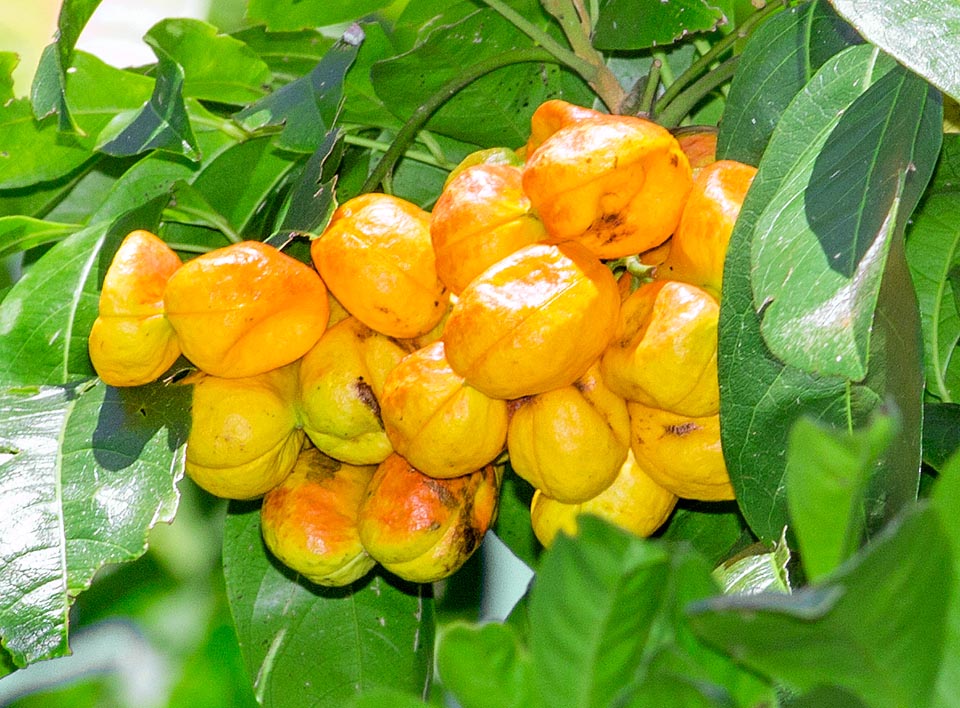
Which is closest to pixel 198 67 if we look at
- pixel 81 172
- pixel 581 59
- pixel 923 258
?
pixel 81 172

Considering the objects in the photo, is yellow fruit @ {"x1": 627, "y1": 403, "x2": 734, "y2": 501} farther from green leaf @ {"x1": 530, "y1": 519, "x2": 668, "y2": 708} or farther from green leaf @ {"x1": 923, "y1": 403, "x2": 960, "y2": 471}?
green leaf @ {"x1": 530, "y1": 519, "x2": 668, "y2": 708}

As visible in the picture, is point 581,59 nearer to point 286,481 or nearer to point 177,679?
point 286,481

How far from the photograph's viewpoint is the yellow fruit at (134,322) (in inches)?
34.3

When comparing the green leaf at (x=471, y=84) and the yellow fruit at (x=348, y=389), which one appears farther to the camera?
the green leaf at (x=471, y=84)

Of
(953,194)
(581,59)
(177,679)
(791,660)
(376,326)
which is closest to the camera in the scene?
(791,660)

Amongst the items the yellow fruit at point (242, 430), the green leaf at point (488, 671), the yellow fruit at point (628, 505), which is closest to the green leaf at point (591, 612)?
the green leaf at point (488, 671)

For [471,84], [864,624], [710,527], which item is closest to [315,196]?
[471,84]

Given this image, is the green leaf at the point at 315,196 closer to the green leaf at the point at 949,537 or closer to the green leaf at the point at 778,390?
the green leaf at the point at 778,390

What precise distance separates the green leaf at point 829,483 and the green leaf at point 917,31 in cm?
33

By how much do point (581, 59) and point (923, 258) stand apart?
1.11 ft

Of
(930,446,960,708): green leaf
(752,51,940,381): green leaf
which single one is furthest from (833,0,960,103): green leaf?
(930,446,960,708): green leaf

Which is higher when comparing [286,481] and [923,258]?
[923,258]

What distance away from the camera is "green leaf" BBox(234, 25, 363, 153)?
1.02 m

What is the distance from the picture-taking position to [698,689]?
438 millimetres
